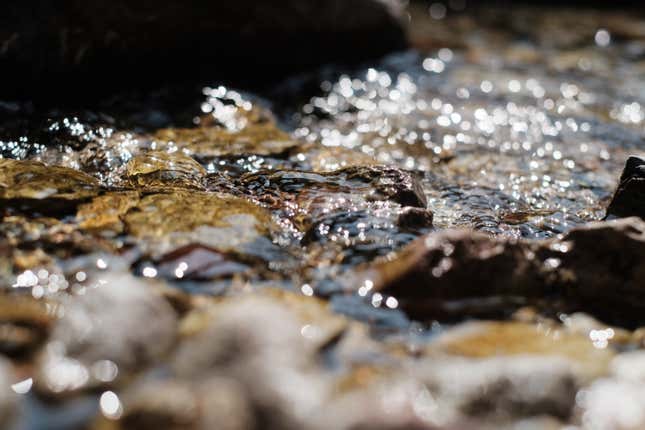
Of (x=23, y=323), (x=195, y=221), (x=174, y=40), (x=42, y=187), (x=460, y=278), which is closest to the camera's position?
(x=23, y=323)

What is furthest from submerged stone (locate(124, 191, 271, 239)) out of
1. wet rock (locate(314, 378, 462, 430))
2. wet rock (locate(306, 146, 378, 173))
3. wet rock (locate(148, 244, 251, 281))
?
wet rock (locate(314, 378, 462, 430))

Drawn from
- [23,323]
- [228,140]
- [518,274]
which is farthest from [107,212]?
[518,274]

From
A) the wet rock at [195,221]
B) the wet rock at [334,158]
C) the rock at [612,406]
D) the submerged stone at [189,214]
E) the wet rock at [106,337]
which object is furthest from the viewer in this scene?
the wet rock at [334,158]

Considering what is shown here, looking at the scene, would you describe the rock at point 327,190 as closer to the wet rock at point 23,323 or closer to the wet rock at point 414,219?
the wet rock at point 414,219

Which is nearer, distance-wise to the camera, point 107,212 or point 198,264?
point 198,264

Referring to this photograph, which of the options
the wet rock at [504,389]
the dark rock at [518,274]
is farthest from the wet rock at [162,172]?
the wet rock at [504,389]

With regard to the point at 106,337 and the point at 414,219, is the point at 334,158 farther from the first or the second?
the point at 106,337
